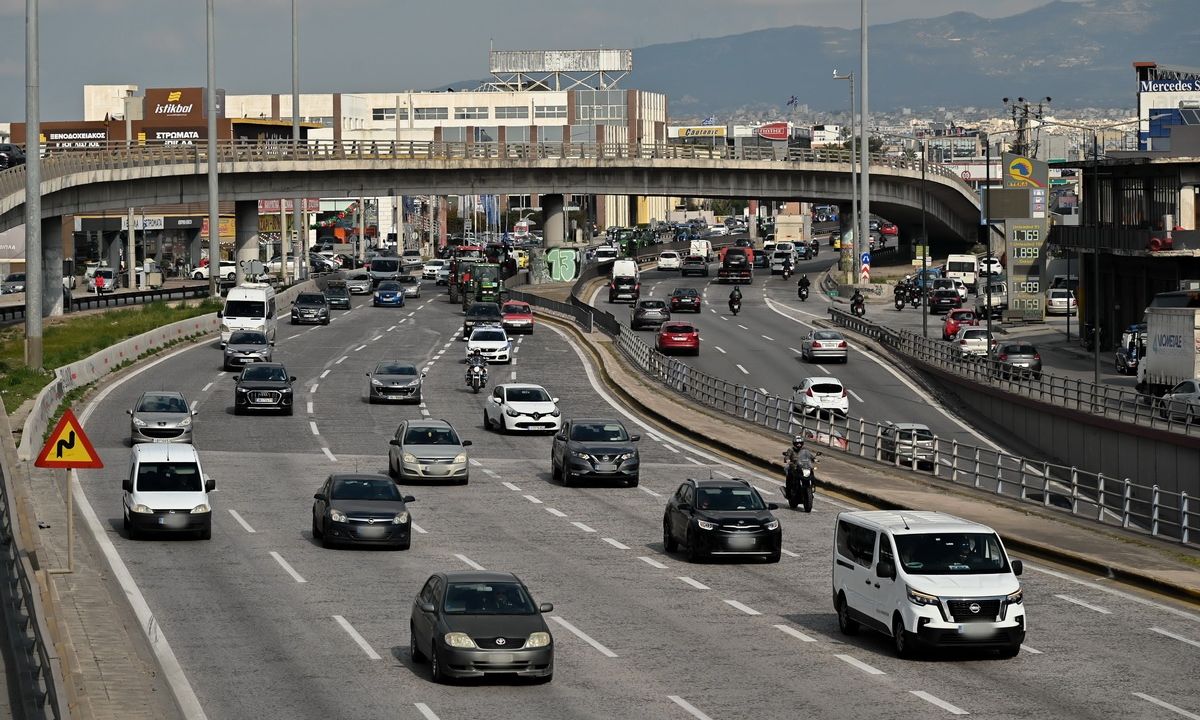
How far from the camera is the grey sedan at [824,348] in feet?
247

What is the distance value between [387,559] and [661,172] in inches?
3200

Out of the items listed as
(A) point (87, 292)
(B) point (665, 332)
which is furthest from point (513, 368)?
(A) point (87, 292)

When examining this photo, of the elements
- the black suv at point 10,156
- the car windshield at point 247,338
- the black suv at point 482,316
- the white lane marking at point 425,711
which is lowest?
the white lane marking at point 425,711

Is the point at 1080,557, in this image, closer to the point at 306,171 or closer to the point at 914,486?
the point at 914,486

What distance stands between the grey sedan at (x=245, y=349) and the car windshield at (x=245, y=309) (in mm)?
5430

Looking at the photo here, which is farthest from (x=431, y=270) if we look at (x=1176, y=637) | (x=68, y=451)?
(x=1176, y=637)

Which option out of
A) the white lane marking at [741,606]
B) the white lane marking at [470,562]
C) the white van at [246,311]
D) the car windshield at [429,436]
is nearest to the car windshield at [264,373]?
the car windshield at [429,436]

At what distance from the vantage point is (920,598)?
869 inches

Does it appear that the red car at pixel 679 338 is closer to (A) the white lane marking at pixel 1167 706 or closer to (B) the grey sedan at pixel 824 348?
(B) the grey sedan at pixel 824 348

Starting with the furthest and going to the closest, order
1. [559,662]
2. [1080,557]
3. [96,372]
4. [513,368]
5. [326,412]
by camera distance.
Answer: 1. [513,368]
2. [96,372]
3. [326,412]
4. [1080,557]
5. [559,662]

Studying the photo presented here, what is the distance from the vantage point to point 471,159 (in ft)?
347

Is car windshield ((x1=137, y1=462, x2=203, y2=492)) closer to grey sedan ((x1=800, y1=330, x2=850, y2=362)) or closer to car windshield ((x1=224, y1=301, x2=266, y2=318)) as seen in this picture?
car windshield ((x1=224, y1=301, x2=266, y2=318))

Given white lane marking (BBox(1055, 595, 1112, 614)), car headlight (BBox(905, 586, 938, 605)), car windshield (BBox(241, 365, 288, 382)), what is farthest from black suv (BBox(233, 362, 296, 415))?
car headlight (BBox(905, 586, 938, 605))

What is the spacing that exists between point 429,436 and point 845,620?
18.6 meters
